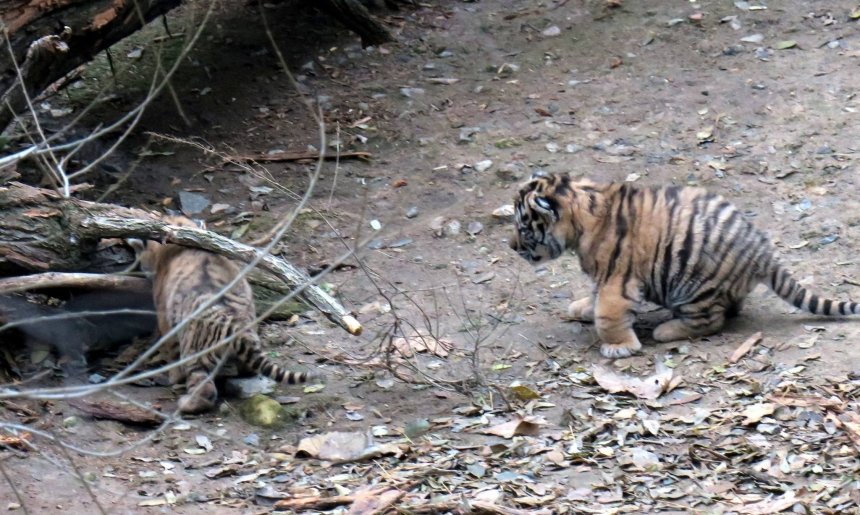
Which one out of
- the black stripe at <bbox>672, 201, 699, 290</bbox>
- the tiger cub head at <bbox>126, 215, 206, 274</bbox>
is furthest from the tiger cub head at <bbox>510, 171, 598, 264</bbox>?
the tiger cub head at <bbox>126, 215, 206, 274</bbox>

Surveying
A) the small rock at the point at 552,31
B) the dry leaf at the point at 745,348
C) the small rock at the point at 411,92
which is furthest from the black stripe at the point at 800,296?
the small rock at the point at 552,31

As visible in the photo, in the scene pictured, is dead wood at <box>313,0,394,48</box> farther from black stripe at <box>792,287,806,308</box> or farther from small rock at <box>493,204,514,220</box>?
black stripe at <box>792,287,806,308</box>

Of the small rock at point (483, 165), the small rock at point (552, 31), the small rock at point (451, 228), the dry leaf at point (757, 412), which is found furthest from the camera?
the small rock at point (552, 31)

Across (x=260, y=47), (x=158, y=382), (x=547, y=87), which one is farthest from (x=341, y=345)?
(x=260, y=47)

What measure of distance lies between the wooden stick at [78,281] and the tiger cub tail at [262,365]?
0.92 meters

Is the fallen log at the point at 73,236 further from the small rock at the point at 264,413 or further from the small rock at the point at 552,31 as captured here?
the small rock at the point at 552,31

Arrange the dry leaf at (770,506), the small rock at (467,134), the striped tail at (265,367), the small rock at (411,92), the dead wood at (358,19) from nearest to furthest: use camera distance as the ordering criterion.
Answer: the dry leaf at (770,506), the striped tail at (265,367), the small rock at (467,134), the small rock at (411,92), the dead wood at (358,19)

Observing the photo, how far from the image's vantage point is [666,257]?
582cm

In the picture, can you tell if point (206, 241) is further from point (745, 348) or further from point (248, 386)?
point (745, 348)

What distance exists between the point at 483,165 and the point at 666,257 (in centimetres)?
292

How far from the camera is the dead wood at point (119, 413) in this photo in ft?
17.9

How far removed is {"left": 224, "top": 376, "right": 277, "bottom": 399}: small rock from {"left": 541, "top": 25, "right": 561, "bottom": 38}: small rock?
19.6 ft

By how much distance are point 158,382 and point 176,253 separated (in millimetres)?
855

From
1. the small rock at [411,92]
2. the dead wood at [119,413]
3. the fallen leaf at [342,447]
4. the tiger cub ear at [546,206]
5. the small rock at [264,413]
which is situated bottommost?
the dead wood at [119,413]
